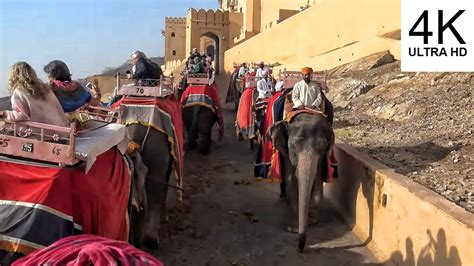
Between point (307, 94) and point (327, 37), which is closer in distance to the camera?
point (307, 94)

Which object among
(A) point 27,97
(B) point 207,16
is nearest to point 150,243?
(A) point 27,97

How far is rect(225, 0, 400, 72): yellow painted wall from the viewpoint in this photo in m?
22.0

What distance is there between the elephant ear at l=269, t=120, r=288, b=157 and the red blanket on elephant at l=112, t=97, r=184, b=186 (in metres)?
1.22

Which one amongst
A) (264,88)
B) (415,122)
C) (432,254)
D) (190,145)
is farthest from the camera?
(264,88)

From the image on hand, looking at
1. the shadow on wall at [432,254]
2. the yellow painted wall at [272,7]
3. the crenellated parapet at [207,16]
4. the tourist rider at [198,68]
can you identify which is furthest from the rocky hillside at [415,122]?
the yellow painted wall at [272,7]

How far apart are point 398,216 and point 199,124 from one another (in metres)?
6.14

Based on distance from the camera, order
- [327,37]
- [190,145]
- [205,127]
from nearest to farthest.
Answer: [205,127]
[190,145]
[327,37]

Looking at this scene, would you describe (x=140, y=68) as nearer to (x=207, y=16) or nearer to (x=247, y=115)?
(x=247, y=115)

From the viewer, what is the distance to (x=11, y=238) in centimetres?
334

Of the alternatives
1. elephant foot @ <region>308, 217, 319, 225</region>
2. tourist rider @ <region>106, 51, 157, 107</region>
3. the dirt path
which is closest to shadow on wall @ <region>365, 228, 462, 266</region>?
the dirt path

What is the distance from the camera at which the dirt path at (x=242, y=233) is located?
6.31 meters

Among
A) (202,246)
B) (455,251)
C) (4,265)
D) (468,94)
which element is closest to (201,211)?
(202,246)

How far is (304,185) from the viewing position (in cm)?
625

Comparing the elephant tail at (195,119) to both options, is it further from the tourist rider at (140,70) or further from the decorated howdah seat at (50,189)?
the decorated howdah seat at (50,189)
